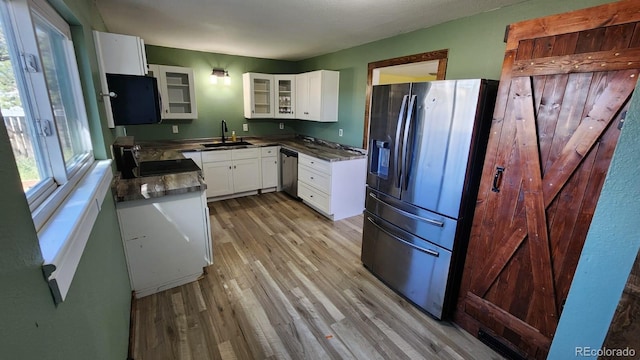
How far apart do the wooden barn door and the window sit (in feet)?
6.90

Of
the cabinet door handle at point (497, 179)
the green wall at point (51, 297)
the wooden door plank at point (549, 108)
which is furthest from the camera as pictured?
the cabinet door handle at point (497, 179)

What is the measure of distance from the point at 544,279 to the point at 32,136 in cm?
249

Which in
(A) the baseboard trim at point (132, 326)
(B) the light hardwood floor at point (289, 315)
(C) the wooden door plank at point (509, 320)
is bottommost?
(B) the light hardwood floor at point (289, 315)

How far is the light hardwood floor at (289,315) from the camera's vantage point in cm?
167

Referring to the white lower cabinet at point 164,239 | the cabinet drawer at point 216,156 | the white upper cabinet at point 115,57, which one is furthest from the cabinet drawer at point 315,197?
the white upper cabinet at point 115,57

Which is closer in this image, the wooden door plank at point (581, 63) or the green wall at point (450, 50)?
the wooden door plank at point (581, 63)

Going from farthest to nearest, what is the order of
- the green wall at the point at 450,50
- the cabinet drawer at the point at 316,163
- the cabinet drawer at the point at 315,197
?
the cabinet drawer at the point at 315,197, the cabinet drawer at the point at 316,163, the green wall at the point at 450,50

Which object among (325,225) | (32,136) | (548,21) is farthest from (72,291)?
(325,225)

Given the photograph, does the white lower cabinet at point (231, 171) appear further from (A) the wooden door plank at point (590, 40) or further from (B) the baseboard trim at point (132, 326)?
(A) the wooden door plank at point (590, 40)

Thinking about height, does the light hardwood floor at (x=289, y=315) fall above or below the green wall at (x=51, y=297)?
below

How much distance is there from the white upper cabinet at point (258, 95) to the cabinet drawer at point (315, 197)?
1524 mm

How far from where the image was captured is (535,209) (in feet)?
4.79

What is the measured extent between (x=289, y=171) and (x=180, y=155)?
5.43 ft

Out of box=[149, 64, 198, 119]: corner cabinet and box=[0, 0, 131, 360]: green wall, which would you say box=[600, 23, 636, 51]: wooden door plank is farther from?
box=[149, 64, 198, 119]: corner cabinet
